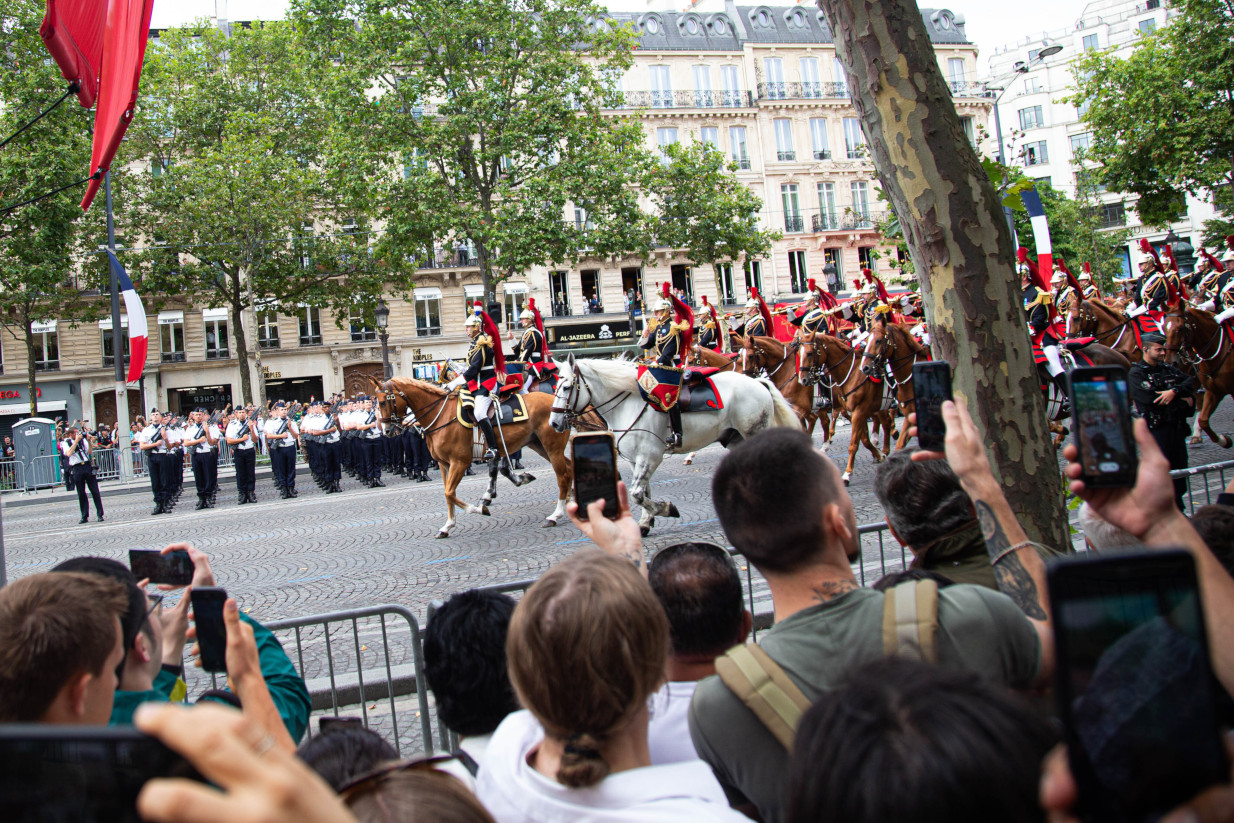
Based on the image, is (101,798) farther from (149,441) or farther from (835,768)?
(149,441)

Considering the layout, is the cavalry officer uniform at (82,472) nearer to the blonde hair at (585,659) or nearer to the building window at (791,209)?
the blonde hair at (585,659)

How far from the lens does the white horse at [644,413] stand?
10703 millimetres

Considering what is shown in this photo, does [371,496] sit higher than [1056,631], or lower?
lower

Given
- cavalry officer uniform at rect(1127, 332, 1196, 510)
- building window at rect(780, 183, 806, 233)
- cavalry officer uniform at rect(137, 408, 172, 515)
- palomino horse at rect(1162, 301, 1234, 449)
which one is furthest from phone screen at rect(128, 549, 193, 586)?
building window at rect(780, 183, 806, 233)

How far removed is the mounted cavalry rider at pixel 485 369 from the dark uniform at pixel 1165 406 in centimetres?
777

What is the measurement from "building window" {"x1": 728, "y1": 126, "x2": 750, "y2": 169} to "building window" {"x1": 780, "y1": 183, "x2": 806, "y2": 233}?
8.28 feet

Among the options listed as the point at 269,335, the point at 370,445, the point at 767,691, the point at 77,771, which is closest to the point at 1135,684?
the point at 767,691

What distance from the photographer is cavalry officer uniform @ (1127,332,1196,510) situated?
26.2 feet

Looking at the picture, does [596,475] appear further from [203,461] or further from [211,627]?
[203,461]

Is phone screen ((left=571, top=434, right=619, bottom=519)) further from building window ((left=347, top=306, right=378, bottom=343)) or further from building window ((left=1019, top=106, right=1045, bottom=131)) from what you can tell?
building window ((left=1019, top=106, right=1045, bottom=131))

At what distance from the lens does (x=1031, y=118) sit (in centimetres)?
7006

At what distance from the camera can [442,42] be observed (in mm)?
27828

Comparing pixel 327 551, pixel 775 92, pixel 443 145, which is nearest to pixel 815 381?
pixel 327 551

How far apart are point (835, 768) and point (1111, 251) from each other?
61425mm
